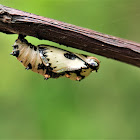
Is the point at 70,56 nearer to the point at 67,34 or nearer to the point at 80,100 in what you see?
the point at 67,34

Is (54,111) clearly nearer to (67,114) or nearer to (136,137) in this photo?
(67,114)

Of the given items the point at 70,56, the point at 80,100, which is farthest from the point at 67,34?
the point at 80,100

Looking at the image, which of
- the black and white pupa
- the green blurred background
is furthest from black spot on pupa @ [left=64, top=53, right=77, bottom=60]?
the green blurred background

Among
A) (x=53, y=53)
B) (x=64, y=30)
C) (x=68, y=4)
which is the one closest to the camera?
(x=64, y=30)

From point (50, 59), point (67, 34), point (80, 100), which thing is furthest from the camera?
point (80, 100)

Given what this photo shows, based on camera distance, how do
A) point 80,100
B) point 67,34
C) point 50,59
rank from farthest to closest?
point 80,100, point 50,59, point 67,34

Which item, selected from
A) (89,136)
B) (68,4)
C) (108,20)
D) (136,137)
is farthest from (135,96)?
(68,4)

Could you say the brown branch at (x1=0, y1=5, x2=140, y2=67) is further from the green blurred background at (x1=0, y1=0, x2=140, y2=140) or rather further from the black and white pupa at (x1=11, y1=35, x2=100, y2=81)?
the green blurred background at (x1=0, y1=0, x2=140, y2=140)
